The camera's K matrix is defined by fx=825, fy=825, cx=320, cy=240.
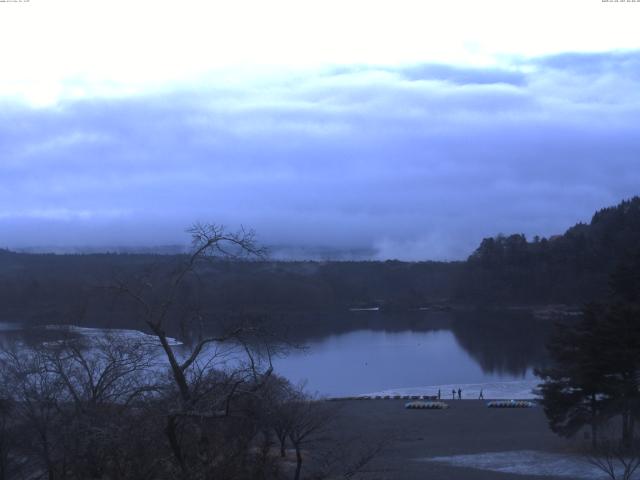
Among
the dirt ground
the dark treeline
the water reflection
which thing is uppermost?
the dark treeline

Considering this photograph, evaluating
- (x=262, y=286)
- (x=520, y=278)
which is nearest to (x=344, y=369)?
(x=262, y=286)

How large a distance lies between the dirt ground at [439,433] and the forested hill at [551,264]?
161ft

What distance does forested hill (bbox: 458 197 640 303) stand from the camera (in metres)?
75.9

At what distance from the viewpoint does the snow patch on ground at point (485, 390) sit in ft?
99.9

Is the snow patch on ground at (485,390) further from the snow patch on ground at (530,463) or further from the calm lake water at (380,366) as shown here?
the snow patch on ground at (530,463)

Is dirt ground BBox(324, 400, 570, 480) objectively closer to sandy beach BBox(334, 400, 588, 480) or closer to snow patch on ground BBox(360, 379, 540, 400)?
sandy beach BBox(334, 400, 588, 480)

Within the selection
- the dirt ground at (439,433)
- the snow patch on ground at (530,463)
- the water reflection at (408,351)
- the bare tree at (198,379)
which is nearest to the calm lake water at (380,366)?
the water reflection at (408,351)

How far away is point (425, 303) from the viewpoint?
89.4m

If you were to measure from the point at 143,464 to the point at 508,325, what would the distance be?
58990 millimetres

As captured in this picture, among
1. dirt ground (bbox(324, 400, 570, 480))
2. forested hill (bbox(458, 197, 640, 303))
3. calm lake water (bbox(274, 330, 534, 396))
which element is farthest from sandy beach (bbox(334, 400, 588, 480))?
forested hill (bbox(458, 197, 640, 303))

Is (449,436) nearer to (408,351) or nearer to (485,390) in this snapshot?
(485,390)

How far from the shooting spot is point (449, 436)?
2211 cm

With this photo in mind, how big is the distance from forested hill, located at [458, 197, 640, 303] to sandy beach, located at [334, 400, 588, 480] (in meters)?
49.2

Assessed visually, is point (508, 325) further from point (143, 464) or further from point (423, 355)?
point (143, 464)
